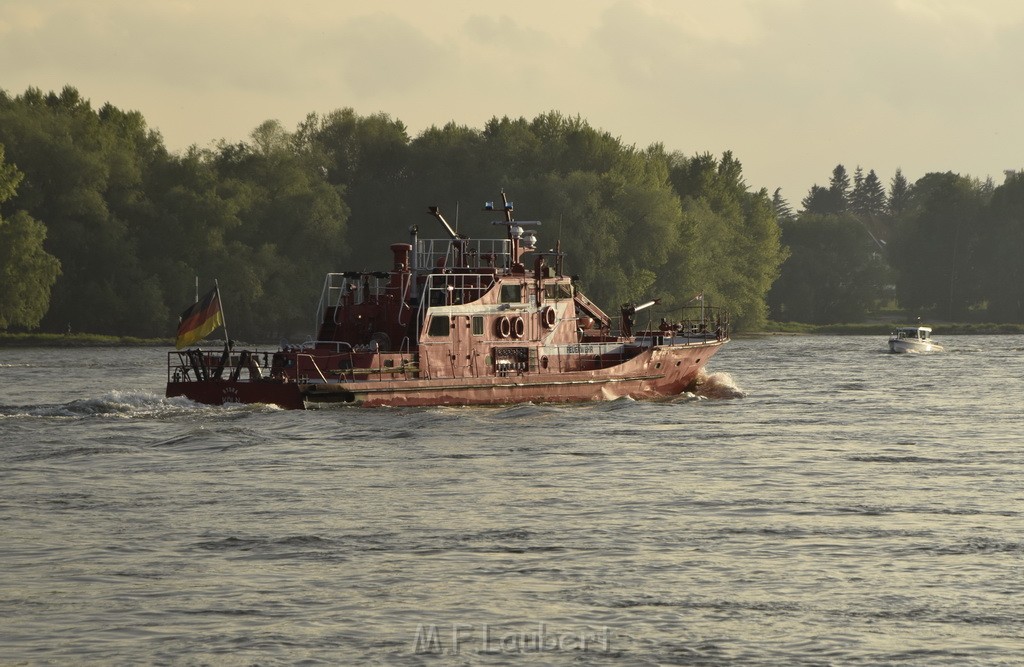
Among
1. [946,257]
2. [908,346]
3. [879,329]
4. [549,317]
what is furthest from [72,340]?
[946,257]

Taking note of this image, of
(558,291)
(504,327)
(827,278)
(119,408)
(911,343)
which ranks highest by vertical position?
(827,278)

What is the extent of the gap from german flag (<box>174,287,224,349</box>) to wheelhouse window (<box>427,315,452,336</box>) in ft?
18.5

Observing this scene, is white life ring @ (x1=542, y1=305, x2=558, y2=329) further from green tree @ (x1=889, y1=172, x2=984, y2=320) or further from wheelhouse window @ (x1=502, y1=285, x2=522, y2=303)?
green tree @ (x1=889, y1=172, x2=984, y2=320)

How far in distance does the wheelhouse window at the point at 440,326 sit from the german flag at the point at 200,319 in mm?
5649

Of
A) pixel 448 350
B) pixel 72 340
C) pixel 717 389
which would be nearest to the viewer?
pixel 448 350

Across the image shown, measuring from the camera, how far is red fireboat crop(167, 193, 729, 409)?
39909mm

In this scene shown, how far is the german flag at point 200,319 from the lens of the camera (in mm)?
38781

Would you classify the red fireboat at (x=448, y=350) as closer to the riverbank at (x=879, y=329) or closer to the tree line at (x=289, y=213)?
the tree line at (x=289, y=213)

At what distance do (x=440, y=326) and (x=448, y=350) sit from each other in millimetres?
692

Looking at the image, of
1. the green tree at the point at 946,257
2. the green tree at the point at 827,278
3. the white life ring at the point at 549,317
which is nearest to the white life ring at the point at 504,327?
the white life ring at the point at 549,317

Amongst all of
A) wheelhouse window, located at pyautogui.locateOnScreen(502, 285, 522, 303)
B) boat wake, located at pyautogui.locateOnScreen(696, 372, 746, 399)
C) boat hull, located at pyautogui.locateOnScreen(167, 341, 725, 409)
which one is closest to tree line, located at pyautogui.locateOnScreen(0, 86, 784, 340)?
boat wake, located at pyautogui.locateOnScreen(696, 372, 746, 399)

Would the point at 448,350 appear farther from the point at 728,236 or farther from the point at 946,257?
the point at 946,257

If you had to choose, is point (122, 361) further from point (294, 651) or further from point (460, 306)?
point (294, 651)

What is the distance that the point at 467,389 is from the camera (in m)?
41.7
